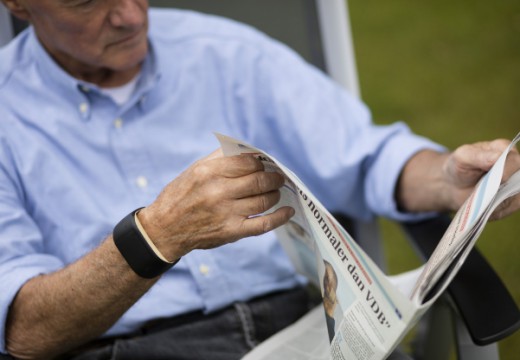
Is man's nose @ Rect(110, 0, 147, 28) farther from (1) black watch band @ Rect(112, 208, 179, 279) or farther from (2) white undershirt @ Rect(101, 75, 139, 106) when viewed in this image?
(1) black watch band @ Rect(112, 208, 179, 279)

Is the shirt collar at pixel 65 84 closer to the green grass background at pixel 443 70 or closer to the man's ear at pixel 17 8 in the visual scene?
the man's ear at pixel 17 8

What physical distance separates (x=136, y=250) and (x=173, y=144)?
0.51m

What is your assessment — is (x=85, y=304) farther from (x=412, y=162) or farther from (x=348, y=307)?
(x=412, y=162)

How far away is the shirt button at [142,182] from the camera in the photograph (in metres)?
1.71

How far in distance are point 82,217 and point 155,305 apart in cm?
25

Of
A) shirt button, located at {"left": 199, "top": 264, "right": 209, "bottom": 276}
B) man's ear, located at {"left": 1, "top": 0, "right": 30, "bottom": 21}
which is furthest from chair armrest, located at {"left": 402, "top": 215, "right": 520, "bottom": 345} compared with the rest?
man's ear, located at {"left": 1, "top": 0, "right": 30, "bottom": 21}

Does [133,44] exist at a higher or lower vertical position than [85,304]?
higher

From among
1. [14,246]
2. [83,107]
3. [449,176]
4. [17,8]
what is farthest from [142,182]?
[449,176]

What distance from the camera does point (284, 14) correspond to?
2.13 metres

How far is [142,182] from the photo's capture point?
1.71 meters

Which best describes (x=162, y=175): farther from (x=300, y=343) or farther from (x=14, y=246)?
(x=300, y=343)

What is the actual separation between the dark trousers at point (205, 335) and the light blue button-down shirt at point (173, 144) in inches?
1.3

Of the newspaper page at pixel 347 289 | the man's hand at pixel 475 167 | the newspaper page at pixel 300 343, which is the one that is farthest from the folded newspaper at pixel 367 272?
the newspaper page at pixel 300 343

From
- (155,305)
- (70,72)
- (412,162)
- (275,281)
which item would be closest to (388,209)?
(412,162)
